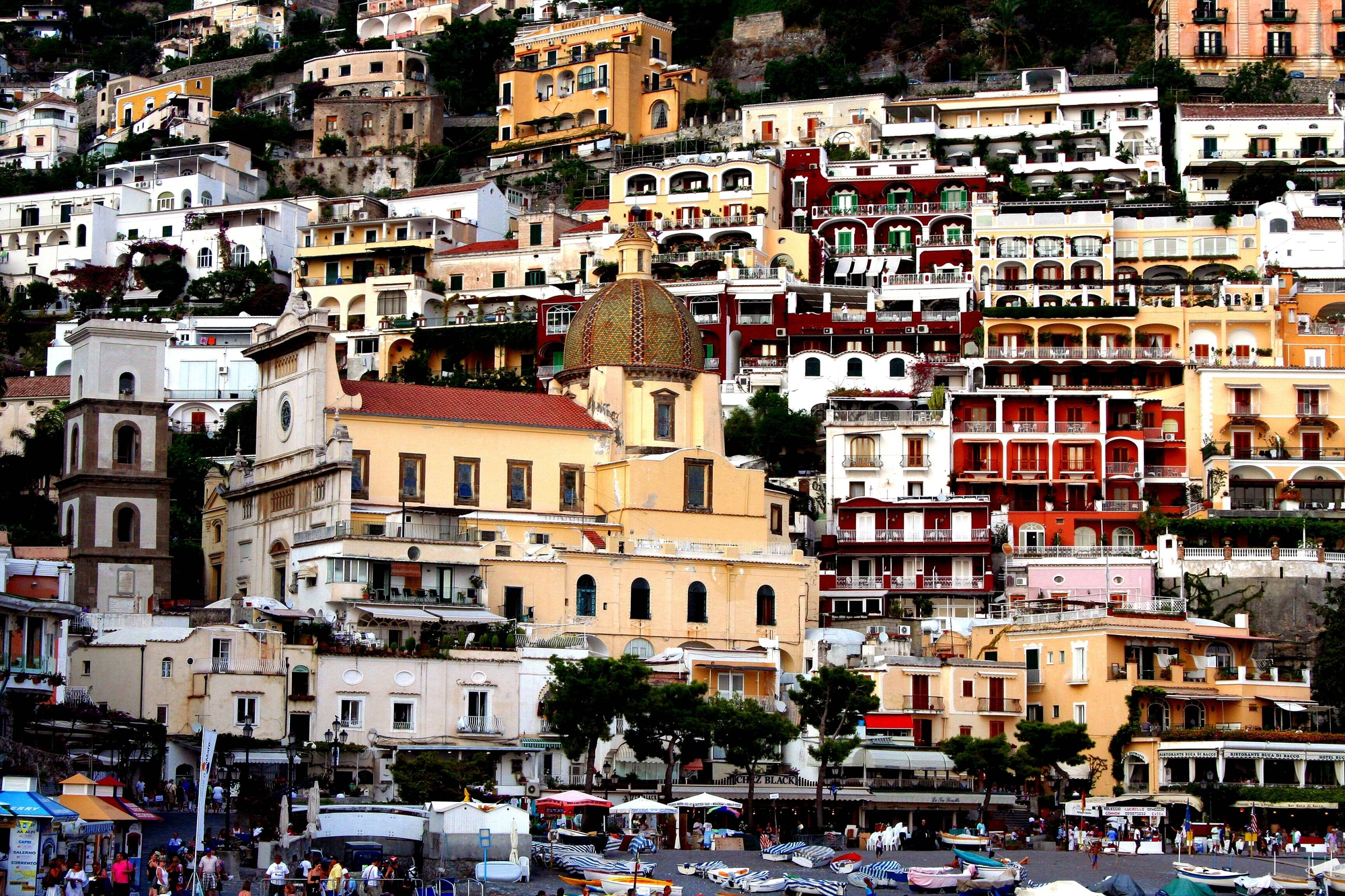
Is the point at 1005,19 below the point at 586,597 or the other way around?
the other way around

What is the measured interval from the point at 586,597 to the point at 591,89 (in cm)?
5812

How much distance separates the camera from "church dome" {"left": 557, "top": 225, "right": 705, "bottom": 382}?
86.1m

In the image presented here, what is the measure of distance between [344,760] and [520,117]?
238 ft

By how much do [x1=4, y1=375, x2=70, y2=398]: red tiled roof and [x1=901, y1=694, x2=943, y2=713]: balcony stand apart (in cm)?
4435

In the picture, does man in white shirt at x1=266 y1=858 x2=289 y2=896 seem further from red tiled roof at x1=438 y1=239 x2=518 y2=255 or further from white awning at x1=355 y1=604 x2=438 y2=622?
red tiled roof at x1=438 y1=239 x2=518 y2=255

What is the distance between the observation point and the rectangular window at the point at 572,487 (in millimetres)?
83312

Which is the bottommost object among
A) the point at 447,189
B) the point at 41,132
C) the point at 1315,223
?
the point at 1315,223

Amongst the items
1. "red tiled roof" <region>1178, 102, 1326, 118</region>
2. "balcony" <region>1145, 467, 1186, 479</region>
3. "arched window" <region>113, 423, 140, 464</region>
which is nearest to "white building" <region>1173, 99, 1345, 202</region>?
"red tiled roof" <region>1178, 102, 1326, 118</region>

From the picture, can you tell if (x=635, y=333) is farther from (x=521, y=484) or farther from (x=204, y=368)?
(x=204, y=368)

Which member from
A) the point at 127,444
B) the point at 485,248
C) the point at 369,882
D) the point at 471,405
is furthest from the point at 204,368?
the point at 369,882

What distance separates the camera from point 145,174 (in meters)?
129

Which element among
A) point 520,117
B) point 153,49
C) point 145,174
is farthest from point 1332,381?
point 153,49

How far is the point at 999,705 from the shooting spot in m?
76.6

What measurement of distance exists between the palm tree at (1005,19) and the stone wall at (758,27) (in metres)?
13.5
